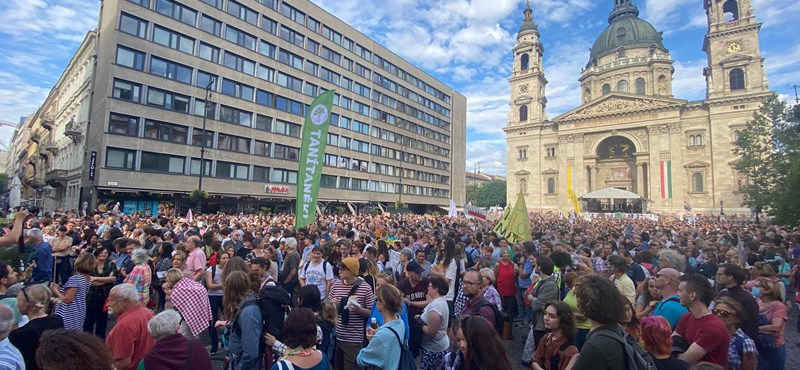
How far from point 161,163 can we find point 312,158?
24.1 m

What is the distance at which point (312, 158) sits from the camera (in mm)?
12453

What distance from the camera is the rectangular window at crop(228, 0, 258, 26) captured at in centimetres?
3528

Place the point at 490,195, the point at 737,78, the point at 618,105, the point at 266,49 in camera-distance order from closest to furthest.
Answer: the point at 266,49 → the point at 737,78 → the point at 618,105 → the point at 490,195

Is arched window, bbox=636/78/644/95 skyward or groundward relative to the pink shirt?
skyward

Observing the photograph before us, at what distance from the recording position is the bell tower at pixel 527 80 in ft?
211

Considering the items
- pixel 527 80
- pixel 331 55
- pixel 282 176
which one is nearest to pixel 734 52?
pixel 527 80

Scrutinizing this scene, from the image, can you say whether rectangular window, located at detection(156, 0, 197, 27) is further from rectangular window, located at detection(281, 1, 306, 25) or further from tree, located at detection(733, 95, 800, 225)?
tree, located at detection(733, 95, 800, 225)

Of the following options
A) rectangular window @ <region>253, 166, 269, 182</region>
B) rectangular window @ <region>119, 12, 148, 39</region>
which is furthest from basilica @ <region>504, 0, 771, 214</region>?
rectangular window @ <region>119, 12, 148, 39</region>

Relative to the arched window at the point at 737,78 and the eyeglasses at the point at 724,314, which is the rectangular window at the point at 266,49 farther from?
the arched window at the point at 737,78


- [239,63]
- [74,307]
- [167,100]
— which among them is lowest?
[74,307]

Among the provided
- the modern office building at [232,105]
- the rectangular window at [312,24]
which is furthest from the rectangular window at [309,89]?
the rectangular window at [312,24]

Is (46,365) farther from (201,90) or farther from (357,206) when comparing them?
(357,206)

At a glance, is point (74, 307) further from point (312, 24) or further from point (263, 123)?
point (312, 24)

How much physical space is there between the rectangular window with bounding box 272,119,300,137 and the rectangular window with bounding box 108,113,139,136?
1207 centimetres
